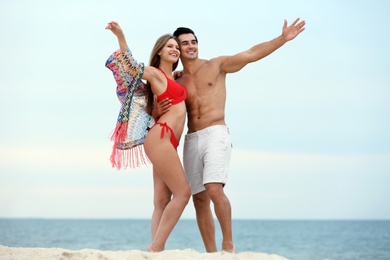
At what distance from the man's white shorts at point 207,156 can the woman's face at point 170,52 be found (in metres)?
0.82

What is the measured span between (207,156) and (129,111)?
3.04ft

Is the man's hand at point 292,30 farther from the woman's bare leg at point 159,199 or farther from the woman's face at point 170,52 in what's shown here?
the woman's bare leg at point 159,199

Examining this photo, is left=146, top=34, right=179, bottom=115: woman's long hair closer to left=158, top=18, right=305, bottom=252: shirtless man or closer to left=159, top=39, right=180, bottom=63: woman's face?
left=159, top=39, right=180, bottom=63: woman's face

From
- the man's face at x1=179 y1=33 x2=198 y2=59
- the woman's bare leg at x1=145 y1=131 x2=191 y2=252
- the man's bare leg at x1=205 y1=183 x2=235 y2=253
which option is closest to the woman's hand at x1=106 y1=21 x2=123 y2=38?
the man's face at x1=179 y1=33 x2=198 y2=59

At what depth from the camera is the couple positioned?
20.3 feet

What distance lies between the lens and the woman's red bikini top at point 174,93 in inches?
248

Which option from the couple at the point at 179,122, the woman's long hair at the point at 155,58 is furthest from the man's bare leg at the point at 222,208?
the woman's long hair at the point at 155,58

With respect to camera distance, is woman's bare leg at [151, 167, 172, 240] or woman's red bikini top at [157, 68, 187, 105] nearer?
woman's red bikini top at [157, 68, 187, 105]

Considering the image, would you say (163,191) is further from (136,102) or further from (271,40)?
(271,40)

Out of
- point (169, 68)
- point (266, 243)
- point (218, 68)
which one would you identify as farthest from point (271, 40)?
point (266, 243)

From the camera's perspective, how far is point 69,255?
5812 mm

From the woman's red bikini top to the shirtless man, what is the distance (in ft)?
1.04

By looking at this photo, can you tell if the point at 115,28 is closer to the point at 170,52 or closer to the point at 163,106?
the point at 170,52

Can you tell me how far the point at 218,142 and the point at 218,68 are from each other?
2.78ft
